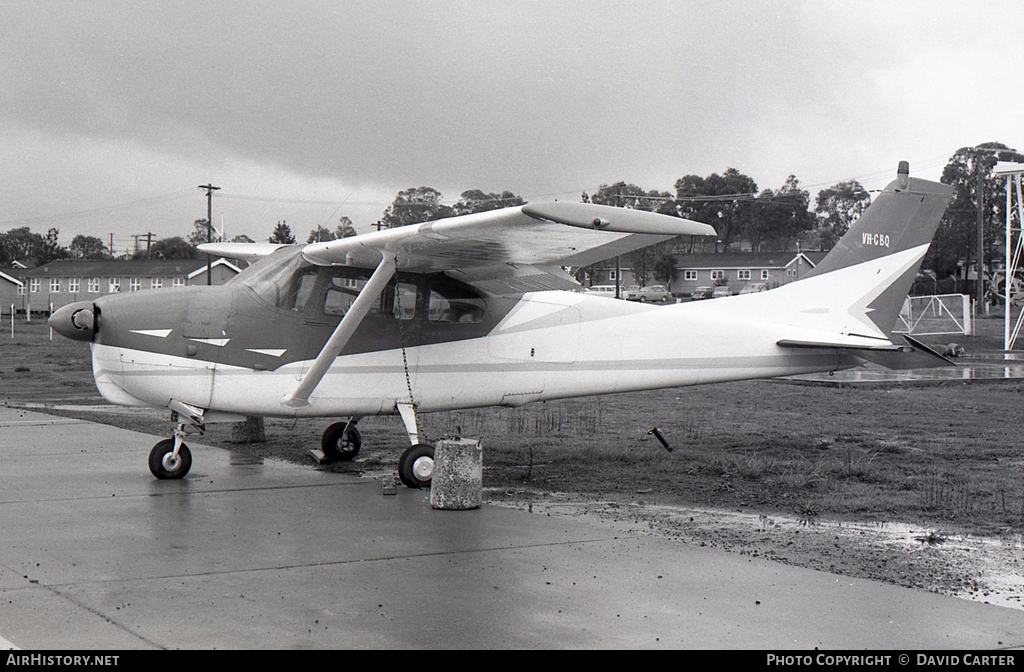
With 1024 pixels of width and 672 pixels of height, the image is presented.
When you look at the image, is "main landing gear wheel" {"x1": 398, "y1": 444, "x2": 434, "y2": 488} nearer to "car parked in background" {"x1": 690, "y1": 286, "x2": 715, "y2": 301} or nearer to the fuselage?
the fuselage

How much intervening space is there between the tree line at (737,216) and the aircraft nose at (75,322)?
6014cm

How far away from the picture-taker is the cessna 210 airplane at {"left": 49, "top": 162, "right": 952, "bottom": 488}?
30.5 feet

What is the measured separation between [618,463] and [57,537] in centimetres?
616

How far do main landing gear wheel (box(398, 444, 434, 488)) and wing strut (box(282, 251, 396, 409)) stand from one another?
3.84ft

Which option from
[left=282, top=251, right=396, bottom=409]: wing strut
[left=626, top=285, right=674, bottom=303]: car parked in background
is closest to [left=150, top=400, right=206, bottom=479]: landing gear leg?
[left=282, top=251, right=396, bottom=409]: wing strut

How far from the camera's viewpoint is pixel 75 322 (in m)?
9.12

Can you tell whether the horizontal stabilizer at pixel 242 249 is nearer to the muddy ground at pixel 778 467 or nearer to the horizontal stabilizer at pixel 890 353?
the muddy ground at pixel 778 467

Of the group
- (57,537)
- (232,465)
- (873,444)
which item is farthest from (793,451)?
(57,537)

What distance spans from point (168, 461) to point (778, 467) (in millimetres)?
6454

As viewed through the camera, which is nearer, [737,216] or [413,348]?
[413,348]

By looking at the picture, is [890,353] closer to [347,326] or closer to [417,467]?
[417,467]

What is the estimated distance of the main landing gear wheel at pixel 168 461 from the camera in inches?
374

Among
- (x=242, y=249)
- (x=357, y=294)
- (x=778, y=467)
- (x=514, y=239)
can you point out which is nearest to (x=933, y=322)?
(x=778, y=467)

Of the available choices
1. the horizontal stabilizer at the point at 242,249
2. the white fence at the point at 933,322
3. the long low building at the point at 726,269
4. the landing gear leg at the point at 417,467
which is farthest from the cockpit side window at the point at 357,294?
the long low building at the point at 726,269
